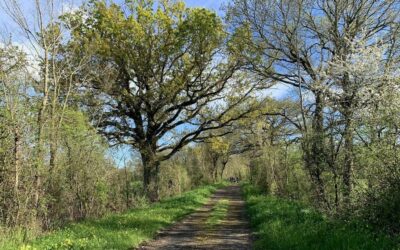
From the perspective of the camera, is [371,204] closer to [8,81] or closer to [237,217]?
[237,217]

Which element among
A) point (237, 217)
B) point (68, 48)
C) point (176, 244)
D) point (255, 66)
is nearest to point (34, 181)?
point (176, 244)

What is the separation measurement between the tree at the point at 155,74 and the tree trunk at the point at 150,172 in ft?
0.24

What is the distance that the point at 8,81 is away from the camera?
43.5 ft

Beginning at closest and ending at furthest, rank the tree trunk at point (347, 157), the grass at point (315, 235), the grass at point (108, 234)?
the grass at point (315, 235)
the grass at point (108, 234)
the tree trunk at point (347, 157)

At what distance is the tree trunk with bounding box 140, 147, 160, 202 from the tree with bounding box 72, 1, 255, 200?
0.24 feet

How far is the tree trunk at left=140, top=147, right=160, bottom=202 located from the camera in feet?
99.1

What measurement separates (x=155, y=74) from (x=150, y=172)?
24.3 ft

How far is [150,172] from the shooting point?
103ft

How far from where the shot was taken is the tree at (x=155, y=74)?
87.3 ft

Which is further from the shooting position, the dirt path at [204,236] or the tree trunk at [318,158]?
the tree trunk at [318,158]

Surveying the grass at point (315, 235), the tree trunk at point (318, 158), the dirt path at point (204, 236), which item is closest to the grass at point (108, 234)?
the dirt path at point (204, 236)

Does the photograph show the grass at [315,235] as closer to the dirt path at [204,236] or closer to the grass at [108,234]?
the dirt path at [204,236]

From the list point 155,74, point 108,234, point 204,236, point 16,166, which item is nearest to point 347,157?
point 204,236

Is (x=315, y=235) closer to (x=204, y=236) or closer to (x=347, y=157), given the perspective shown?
(x=347, y=157)
